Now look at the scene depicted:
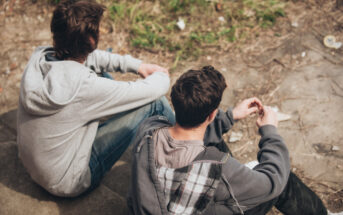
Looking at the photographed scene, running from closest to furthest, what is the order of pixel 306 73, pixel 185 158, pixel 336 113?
pixel 185 158
pixel 336 113
pixel 306 73

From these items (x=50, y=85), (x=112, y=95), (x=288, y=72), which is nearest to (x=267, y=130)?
(x=112, y=95)

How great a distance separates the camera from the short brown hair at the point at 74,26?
1850 millimetres

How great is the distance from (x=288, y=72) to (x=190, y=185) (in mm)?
2467

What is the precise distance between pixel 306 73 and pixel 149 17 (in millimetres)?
2165

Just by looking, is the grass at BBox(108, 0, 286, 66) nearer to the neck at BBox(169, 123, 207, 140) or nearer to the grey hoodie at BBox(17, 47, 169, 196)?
the grey hoodie at BBox(17, 47, 169, 196)

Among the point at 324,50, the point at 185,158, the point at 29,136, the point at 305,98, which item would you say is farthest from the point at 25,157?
the point at 324,50

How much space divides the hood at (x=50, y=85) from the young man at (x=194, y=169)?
488 mm

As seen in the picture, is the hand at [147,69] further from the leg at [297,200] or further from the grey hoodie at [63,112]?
the leg at [297,200]

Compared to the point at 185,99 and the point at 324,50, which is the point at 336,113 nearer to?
the point at 324,50

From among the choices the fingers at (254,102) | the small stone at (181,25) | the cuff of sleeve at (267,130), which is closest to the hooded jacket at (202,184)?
the cuff of sleeve at (267,130)

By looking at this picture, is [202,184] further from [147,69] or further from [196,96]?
[147,69]

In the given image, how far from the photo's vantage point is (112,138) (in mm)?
2230

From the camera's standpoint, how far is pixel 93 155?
2.21 meters

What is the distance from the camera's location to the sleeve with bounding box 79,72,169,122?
1.83 metres
